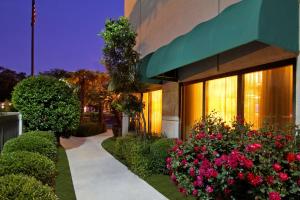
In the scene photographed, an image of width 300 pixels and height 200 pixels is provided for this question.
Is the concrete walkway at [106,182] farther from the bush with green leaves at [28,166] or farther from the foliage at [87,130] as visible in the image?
the foliage at [87,130]

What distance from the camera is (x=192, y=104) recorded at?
1096 cm

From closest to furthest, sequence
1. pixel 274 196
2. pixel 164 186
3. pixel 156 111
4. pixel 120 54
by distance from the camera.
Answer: pixel 274 196 → pixel 164 186 → pixel 120 54 → pixel 156 111

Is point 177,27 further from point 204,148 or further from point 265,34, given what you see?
point 204,148

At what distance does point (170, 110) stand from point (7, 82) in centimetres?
5181

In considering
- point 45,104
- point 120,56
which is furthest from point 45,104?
point 120,56

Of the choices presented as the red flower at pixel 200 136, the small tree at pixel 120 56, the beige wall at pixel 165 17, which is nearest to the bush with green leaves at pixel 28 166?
the red flower at pixel 200 136

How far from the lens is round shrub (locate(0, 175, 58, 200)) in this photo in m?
3.55

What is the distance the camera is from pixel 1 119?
973cm

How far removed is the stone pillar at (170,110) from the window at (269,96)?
4122 millimetres

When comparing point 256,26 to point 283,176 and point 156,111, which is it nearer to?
point 283,176

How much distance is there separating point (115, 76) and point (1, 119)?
157 inches

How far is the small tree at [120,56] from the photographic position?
1204 cm

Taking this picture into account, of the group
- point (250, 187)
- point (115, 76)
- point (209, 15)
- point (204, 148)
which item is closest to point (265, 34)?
point (204, 148)

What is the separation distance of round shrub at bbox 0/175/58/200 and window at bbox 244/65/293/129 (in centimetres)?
407
